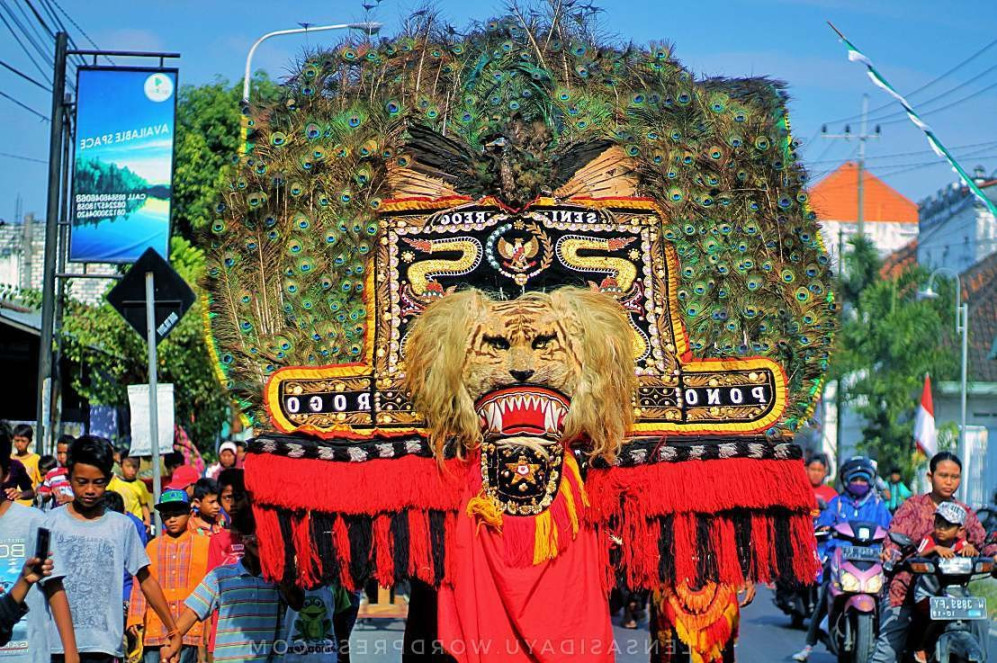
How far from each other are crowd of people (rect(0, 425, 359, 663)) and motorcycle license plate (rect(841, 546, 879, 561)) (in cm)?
429

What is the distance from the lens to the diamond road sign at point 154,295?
427 inches

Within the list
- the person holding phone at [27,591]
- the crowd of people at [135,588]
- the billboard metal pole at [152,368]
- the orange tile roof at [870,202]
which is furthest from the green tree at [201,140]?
the orange tile roof at [870,202]

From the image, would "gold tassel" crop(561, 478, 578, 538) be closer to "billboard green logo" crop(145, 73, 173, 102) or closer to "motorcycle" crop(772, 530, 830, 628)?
"motorcycle" crop(772, 530, 830, 628)

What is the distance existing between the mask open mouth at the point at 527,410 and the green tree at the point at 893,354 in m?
32.6

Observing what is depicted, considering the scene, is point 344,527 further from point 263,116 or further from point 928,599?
point 928,599

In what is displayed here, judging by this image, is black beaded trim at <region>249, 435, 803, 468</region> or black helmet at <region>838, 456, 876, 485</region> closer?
black beaded trim at <region>249, 435, 803, 468</region>

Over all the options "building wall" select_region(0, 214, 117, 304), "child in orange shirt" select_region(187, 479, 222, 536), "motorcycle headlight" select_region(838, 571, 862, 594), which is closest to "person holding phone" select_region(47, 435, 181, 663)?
"child in orange shirt" select_region(187, 479, 222, 536)

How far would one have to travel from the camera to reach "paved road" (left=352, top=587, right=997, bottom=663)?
12688 mm

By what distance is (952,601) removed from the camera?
9648 mm

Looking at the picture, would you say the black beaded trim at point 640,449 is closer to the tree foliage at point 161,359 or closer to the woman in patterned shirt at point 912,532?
the woman in patterned shirt at point 912,532

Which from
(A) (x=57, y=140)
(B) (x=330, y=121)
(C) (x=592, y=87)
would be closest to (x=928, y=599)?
(C) (x=592, y=87)

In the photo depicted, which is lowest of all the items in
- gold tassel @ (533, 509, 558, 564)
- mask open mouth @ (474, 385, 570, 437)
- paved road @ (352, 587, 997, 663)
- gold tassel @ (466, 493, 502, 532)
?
paved road @ (352, 587, 997, 663)

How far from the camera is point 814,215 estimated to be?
812cm

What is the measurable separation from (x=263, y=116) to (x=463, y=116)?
3.79ft
